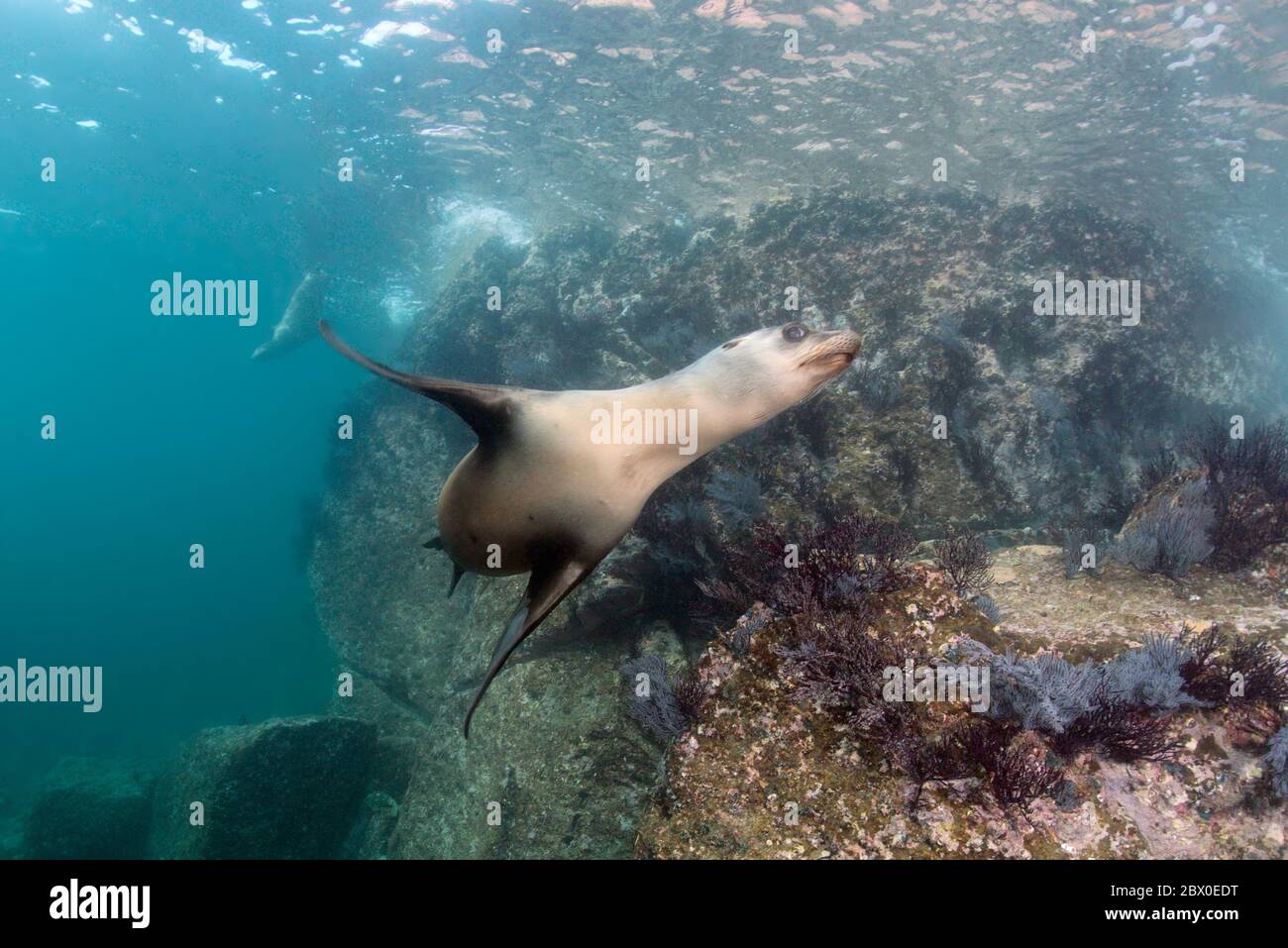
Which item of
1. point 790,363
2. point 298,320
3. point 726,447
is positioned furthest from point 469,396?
point 298,320

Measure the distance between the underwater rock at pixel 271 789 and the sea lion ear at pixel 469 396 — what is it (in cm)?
1046

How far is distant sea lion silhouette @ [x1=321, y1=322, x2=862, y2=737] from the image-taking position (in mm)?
2410

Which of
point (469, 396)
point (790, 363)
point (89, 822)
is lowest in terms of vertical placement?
point (89, 822)

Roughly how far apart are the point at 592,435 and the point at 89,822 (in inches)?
806

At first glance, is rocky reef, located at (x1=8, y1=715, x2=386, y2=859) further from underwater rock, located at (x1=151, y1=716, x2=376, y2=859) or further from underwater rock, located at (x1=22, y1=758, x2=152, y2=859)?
underwater rock, located at (x1=22, y1=758, x2=152, y2=859)

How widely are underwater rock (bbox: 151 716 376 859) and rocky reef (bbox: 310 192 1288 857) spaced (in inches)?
49.2

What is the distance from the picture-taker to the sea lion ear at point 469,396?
8.02ft

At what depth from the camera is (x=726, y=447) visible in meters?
6.84

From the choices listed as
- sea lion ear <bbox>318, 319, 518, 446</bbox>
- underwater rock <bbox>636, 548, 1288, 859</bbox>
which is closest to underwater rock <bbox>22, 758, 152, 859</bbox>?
underwater rock <bbox>636, 548, 1288, 859</bbox>

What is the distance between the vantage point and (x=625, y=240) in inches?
596

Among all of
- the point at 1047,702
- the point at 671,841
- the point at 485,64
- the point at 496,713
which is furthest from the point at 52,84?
the point at 1047,702

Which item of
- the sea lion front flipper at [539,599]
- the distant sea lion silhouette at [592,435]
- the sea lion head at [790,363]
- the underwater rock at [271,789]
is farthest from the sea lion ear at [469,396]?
the underwater rock at [271,789]

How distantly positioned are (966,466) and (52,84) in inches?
972

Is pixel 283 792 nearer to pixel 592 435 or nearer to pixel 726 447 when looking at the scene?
pixel 726 447
